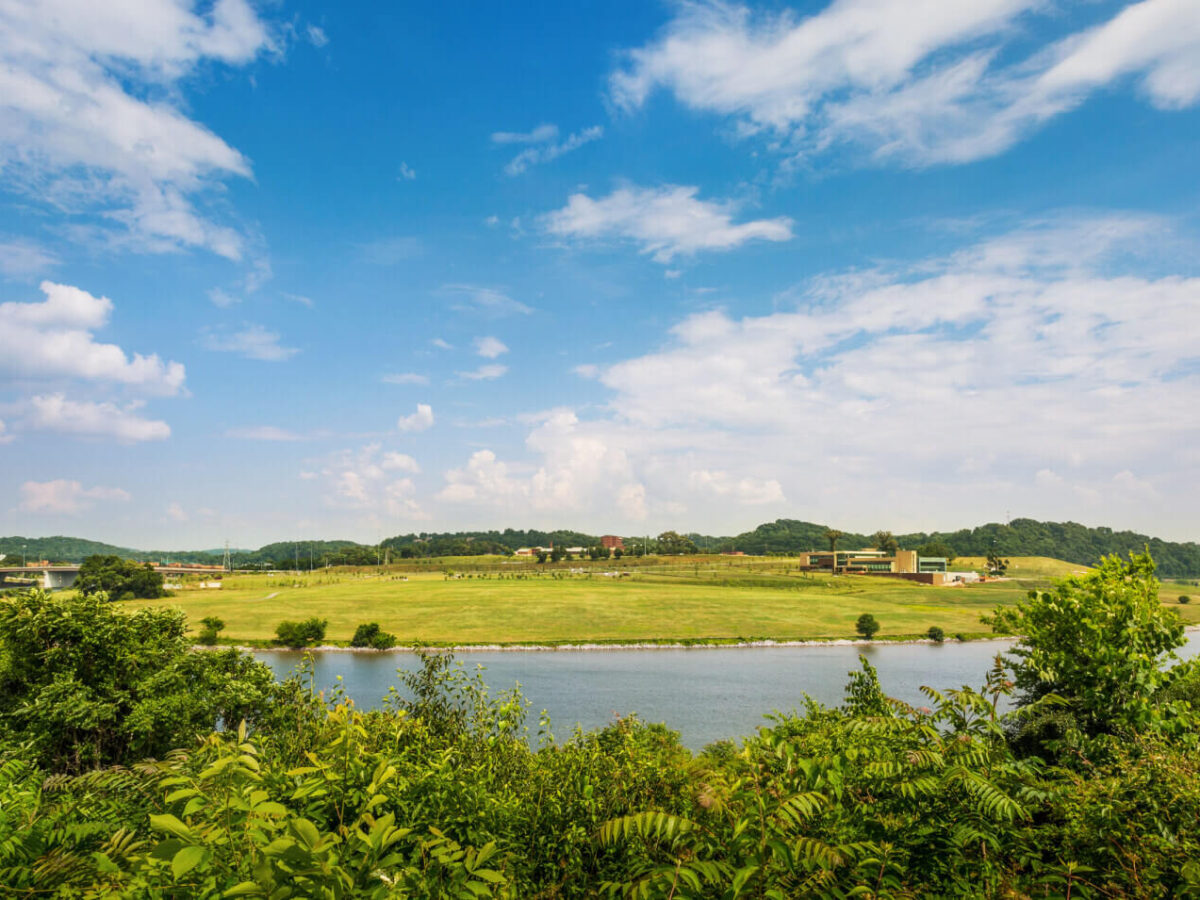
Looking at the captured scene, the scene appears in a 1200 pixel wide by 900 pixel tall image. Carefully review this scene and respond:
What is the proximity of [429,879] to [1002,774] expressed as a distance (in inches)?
163

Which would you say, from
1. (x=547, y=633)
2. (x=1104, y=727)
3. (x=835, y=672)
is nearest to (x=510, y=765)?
(x=1104, y=727)

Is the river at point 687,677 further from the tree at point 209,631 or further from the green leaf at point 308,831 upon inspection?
the green leaf at point 308,831

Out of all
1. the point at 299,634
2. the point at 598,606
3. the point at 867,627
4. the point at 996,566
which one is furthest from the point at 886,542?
the point at 299,634

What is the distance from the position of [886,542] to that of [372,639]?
433 ft

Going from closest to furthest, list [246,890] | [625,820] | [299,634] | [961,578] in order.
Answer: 1. [246,890]
2. [625,820]
3. [299,634]
4. [961,578]

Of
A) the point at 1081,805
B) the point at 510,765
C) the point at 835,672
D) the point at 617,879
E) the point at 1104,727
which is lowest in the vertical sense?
the point at 835,672

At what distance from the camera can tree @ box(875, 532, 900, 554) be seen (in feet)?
520

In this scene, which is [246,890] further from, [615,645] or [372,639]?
[615,645]

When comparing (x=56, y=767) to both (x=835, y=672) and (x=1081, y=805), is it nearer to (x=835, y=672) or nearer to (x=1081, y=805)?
(x=1081, y=805)

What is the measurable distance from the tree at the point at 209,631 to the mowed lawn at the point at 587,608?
3.09 m

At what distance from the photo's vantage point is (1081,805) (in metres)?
4.55

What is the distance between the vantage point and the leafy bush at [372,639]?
71.2 m

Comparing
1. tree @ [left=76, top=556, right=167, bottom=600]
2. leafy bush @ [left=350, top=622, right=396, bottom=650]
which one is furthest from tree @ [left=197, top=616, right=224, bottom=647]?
tree @ [left=76, top=556, right=167, bottom=600]

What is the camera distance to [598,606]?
3824 inches
